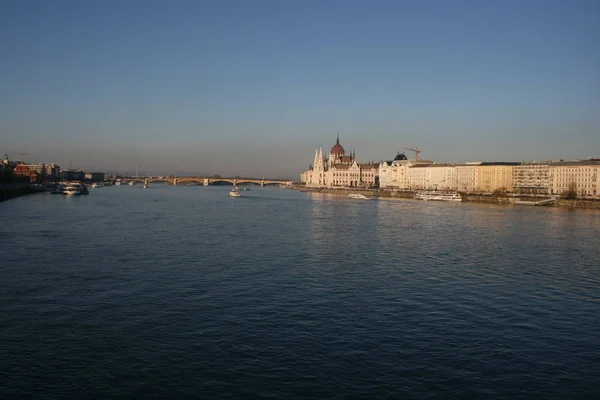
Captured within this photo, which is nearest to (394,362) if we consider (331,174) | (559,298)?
(559,298)

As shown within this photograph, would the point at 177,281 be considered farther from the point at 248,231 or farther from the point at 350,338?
the point at 248,231

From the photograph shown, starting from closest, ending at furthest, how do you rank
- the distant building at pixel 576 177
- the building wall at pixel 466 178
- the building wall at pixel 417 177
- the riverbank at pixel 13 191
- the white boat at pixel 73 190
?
the riverbank at pixel 13 191 → the distant building at pixel 576 177 → the white boat at pixel 73 190 → the building wall at pixel 466 178 → the building wall at pixel 417 177

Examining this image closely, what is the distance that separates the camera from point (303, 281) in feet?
44.1

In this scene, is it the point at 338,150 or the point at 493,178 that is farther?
the point at 338,150

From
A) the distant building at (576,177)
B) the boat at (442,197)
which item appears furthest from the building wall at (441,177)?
the boat at (442,197)

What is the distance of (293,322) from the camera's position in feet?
32.4

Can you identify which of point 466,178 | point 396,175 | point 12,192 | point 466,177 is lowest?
point 12,192

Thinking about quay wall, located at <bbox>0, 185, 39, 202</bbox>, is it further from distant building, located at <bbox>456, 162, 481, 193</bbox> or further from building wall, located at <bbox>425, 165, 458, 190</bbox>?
distant building, located at <bbox>456, 162, 481, 193</bbox>

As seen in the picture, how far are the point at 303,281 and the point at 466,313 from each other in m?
4.11

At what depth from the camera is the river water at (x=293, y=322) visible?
290 inches

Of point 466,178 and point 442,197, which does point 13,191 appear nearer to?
point 442,197

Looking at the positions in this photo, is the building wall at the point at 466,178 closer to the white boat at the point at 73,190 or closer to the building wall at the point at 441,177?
the building wall at the point at 441,177

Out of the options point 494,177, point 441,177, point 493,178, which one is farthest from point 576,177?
point 441,177

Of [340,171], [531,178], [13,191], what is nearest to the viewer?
[13,191]
